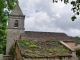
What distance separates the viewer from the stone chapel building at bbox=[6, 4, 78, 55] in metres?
39.5

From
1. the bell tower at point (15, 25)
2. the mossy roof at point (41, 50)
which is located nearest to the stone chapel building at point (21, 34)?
the bell tower at point (15, 25)

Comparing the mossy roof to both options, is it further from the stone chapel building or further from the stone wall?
the stone wall

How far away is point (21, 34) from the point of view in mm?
40094

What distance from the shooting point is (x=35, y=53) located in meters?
16.6

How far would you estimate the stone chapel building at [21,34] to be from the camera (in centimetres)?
3947

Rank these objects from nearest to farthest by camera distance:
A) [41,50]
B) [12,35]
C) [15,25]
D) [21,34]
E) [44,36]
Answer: [41,50]
[21,34]
[44,36]
[12,35]
[15,25]

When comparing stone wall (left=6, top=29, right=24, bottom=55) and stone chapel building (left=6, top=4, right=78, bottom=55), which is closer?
stone chapel building (left=6, top=4, right=78, bottom=55)

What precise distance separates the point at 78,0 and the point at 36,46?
1465 cm

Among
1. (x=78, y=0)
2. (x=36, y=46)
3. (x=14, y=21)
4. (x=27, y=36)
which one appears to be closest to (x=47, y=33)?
(x=27, y=36)

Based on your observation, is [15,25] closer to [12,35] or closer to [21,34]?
[12,35]

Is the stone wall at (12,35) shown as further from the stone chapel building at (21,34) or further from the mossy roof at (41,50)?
the mossy roof at (41,50)

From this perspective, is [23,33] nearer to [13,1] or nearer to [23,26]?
[23,26]

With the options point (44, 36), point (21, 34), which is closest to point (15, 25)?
point (21, 34)

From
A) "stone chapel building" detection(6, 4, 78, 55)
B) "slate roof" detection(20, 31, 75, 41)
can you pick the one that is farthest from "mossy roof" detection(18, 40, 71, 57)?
"stone chapel building" detection(6, 4, 78, 55)
